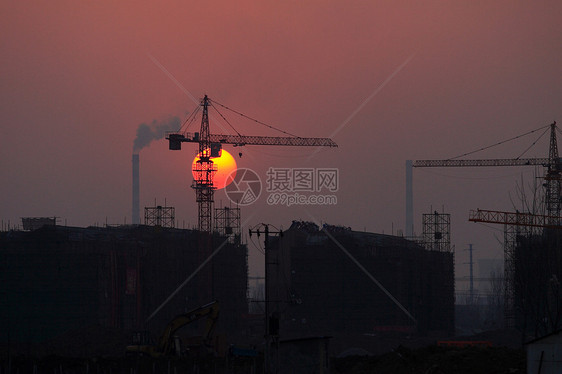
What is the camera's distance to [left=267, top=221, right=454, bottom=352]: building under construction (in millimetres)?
88688

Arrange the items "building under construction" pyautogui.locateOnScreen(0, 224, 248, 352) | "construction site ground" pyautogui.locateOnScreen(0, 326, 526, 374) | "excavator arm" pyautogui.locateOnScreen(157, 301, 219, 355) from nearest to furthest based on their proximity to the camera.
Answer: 1. "construction site ground" pyautogui.locateOnScreen(0, 326, 526, 374)
2. "excavator arm" pyautogui.locateOnScreen(157, 301, 219, 355)
3. "building under construction" pyautogui.locateOnScreen(0, 224, 248, 352)

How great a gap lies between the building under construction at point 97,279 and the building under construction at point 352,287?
8258 mm

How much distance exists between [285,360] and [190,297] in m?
51.1

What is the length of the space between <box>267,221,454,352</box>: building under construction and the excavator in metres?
38.8

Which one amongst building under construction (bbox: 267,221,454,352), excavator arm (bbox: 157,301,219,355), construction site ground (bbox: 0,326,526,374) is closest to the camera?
construction site ground (bbox: 0,326,526,374)

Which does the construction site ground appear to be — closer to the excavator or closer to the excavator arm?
the excavator

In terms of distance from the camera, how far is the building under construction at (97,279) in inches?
2906

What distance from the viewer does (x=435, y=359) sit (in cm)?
3038

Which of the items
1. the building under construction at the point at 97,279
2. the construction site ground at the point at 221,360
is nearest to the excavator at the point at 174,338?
the construction site ground at the point at 221,360

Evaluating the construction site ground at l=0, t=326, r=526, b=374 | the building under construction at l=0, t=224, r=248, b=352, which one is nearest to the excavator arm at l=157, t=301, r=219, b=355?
the construction site ground at l=0, t=326, r=526, b=374

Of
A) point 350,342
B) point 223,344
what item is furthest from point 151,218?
point 223,344

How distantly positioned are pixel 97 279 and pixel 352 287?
88.6 feet

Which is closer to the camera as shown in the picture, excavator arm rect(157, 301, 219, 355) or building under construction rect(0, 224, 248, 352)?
excavator arm rect(157, 301, 219, 355)

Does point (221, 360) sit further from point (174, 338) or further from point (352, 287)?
point (352, 287)
